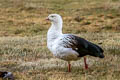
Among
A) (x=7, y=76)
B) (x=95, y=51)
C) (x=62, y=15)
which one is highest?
(x=95, y=51)

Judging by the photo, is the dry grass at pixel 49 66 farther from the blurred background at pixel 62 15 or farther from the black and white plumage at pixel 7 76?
the blurred background at pixel 62 15

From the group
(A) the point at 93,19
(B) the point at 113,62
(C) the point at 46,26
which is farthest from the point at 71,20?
(B) the point at 113,62

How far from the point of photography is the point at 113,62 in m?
10.0

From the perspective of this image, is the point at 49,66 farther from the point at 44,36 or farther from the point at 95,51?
the point at 44,36

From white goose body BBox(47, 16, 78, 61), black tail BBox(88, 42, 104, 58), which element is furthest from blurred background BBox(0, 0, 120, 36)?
black tail BBox(88, 42, 104, 58)

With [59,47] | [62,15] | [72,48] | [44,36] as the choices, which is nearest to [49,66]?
[59,47]

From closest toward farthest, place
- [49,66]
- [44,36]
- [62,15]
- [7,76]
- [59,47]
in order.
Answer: [7,76] → [59,47] → [49,66] → [44,36] → [62,15]

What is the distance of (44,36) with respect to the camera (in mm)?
18500

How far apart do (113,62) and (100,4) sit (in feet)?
92.4

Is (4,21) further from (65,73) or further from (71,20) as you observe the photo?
(65,73)

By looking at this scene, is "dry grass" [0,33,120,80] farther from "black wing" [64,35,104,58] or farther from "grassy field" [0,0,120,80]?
"black wing" [64,35,104,58]

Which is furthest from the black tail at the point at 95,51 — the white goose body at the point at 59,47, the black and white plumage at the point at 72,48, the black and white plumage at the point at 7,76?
the black and white plumage at the point at 7,76

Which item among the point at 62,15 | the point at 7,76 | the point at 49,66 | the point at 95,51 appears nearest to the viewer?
the point at 7,76

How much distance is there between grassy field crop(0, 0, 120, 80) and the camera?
886cm
